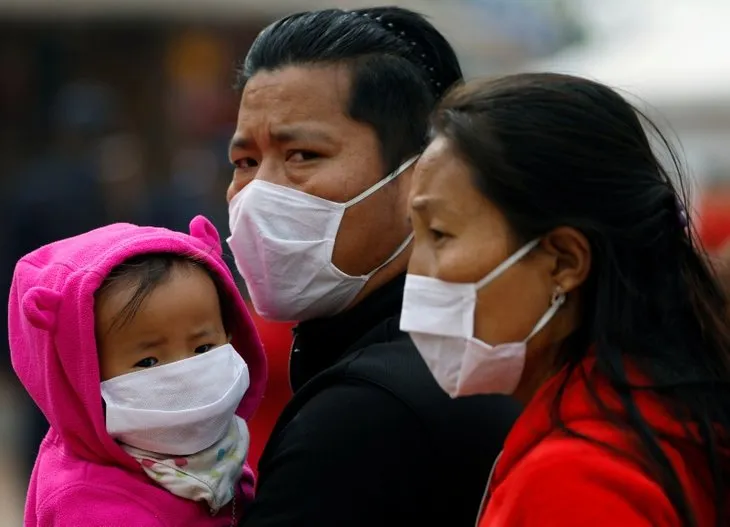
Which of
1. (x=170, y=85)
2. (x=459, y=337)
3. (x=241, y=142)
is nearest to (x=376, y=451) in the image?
(x=459, y=337)

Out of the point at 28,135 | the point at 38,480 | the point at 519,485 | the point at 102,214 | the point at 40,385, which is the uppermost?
the point at 519,485

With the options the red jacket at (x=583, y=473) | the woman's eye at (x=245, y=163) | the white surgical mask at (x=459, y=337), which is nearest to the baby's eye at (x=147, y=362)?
the woman's eye at (x=245, y=163)

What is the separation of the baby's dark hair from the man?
16 cm

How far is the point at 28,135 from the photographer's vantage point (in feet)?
42.5

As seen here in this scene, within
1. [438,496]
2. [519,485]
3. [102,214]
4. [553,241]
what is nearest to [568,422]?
[519,485]

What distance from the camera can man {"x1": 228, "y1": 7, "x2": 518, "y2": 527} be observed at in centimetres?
239

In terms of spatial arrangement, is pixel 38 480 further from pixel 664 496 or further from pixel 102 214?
pixel 102 214

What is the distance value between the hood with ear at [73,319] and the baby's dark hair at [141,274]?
0.07 feet

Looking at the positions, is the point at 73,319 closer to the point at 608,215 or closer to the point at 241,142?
the point at 241,142

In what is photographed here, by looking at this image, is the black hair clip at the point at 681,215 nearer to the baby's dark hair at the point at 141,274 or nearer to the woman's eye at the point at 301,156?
the woman's eye at the point at 301,156

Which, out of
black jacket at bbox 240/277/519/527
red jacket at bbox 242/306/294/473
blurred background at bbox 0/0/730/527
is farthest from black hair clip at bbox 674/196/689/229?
blurred background at bbox 0/0/730/527

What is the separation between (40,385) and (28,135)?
1084 centimetres

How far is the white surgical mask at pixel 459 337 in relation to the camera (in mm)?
2076

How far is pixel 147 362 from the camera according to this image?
2.54m
